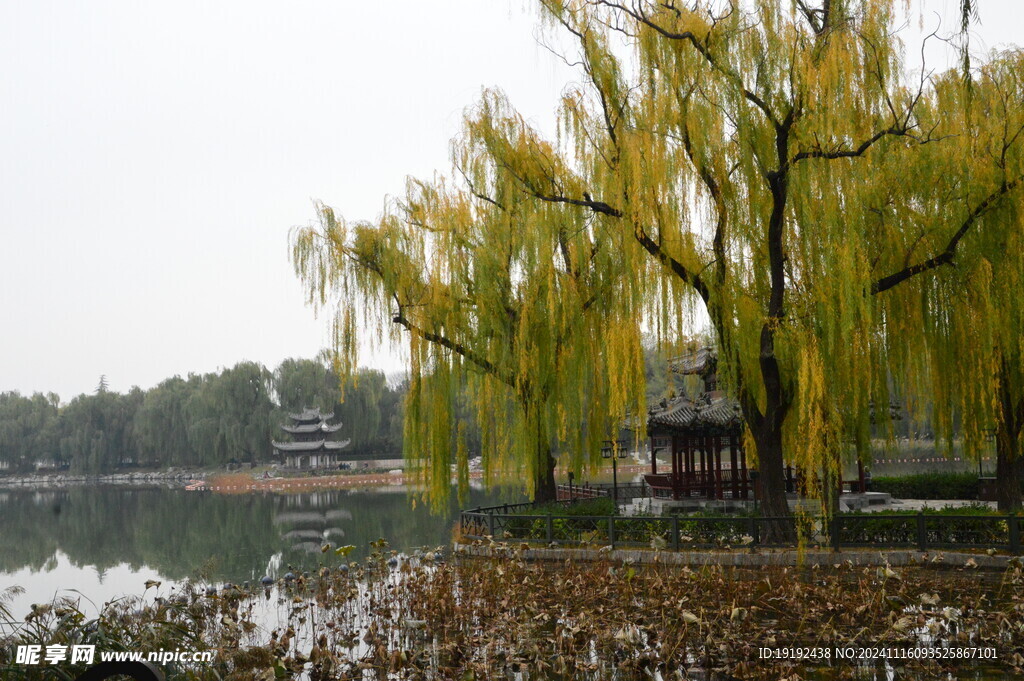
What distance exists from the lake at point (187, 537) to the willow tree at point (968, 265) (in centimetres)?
870

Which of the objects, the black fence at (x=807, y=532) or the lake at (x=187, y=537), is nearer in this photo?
the black fence at (x=807, y=532)

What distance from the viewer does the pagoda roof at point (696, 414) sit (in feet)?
53.8

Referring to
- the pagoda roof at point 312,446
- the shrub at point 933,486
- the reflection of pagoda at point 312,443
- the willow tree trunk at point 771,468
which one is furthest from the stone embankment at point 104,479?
the willow tree trunk at point 771,468

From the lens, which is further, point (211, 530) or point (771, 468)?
point (211, 530)

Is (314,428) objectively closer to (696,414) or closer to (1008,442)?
(696,414)

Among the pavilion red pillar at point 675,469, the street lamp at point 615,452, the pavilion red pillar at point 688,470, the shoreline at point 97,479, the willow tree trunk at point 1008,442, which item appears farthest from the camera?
the shoreline at point 97,479

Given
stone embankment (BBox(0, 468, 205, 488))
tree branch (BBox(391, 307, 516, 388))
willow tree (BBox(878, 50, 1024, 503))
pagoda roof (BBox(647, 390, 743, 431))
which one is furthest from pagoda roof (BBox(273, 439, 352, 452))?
willow tree (BBox(878, 50, 1024, 503))

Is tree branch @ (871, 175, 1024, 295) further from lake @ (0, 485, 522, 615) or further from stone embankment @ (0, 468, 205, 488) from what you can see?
stone embankment @ (0, 468, 205, 488)

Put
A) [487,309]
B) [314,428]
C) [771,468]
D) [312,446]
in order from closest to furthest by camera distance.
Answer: [771,468], [487,309], [312,446], [314,428]

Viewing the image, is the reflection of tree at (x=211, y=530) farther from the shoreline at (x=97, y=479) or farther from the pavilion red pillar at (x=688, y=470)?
the shoreline at (x=97, y=479)

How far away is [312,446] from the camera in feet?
182

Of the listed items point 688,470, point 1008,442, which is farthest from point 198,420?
point 1008,442

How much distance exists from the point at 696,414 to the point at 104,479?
5966 centimetres

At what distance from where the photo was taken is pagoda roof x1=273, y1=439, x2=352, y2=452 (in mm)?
55094
